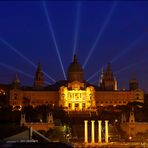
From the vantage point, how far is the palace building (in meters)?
119

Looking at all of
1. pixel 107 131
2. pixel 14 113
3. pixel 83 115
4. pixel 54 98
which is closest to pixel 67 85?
pixel 54 98

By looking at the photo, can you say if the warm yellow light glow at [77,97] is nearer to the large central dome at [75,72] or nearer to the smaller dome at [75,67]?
the large central dome at [75,72]

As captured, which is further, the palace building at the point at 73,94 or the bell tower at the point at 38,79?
the bell tower at the point at 38,79

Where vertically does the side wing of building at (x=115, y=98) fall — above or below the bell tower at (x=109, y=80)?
below

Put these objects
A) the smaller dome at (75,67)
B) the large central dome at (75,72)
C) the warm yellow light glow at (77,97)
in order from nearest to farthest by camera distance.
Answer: the warm yellow light glow at (77,97), the large central dome at (75,72), the smaller dome at (75,67)

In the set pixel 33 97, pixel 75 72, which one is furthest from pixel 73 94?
pixel 33 97

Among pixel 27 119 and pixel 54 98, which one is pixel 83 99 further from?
pixel 27 119

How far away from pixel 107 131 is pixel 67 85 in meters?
45.3

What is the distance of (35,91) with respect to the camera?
121 m

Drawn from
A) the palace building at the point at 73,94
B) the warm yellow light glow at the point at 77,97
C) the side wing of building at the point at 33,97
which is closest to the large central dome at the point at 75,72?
the palace building at the point at 73,94

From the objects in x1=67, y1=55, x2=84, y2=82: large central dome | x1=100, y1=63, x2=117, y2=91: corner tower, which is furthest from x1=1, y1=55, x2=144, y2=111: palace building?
x1=100, y1=63, x2=117, y2=91: corner tower

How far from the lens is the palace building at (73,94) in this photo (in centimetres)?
11862

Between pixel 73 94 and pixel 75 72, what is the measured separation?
6.25m

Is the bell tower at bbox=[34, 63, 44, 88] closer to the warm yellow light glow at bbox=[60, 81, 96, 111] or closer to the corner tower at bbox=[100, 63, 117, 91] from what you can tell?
the warm yellow light glow at bbox=[60, 81, 96, 111]
